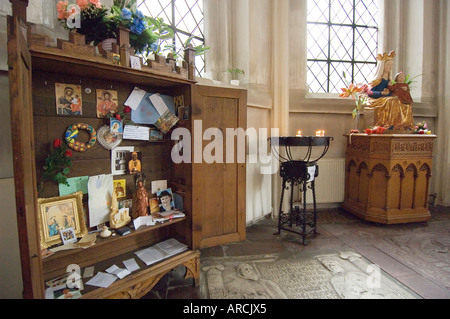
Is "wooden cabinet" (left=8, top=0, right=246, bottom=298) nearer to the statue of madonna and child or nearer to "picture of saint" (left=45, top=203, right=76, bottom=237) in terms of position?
"picture of saint" (left=45, top=203, right=76, bottom=237)

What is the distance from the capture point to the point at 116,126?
5.70 feet

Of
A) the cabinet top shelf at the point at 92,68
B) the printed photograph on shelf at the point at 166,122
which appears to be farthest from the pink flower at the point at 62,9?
the printed photograph on shelf at the point at 166,122

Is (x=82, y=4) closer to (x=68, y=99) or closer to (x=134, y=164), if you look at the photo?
(x=68, y=99)

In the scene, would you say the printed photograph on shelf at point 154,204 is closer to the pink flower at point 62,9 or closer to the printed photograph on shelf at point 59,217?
the printed photograph on shelf at point 59,217

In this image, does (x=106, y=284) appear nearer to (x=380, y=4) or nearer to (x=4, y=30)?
(x=4, y=30)

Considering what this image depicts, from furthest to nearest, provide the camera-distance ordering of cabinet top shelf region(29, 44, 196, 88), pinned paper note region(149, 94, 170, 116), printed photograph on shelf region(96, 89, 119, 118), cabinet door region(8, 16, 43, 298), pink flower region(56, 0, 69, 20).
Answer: pinned paper note region(149, 94, 170, 116) → printed photograph on shelf region(96, 89, 119, 118) → pink flower region(56, 0, 69, 20) → cabinet top shelf region(29, 44, 196, 88) → cabinet door region(8, 16, 43, 298)

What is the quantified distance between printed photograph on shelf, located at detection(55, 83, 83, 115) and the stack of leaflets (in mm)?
1167

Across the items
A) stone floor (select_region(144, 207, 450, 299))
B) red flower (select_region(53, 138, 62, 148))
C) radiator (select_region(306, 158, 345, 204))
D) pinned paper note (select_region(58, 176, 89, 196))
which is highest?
red flower (select_region(53, 138, 62, 148))

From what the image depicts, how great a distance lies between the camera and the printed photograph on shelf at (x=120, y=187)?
1799 mm

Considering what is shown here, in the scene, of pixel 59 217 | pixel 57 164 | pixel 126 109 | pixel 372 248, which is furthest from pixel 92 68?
pixel 372 248

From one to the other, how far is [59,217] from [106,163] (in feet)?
1.54

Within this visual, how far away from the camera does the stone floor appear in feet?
6.11

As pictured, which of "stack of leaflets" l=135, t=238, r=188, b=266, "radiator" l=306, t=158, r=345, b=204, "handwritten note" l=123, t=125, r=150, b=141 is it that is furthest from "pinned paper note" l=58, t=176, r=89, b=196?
"radiator" l=306, t=158, r=345, b=204
